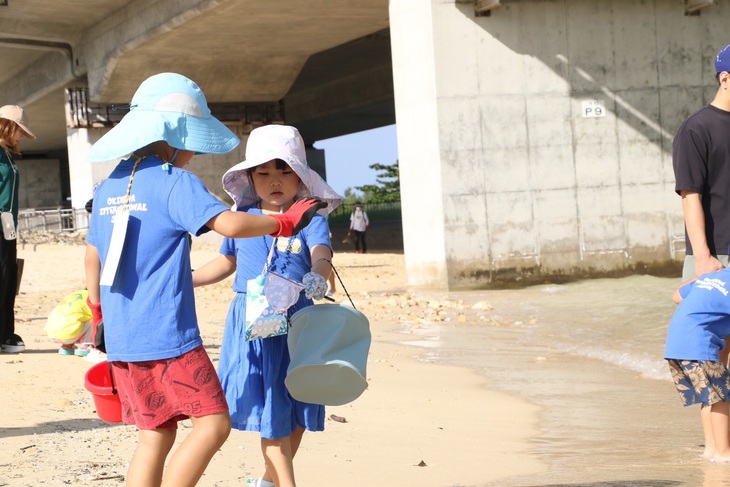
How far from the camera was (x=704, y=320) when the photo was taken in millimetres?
4836

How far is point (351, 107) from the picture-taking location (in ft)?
129

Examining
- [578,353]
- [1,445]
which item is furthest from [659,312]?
[1,445]

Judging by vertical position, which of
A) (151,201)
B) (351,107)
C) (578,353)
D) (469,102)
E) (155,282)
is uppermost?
(351,107)

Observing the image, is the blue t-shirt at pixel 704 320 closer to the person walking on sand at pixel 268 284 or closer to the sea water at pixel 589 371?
the sea water at pixel 589 371

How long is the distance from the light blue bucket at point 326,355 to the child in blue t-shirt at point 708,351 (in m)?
1.70

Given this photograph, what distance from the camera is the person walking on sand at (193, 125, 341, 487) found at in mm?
4023

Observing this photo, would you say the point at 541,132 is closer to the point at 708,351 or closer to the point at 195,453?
the point at 708,351

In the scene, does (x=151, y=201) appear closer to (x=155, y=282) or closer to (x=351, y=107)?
→ (x=155, y=282)

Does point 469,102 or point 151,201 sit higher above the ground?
point 469,102

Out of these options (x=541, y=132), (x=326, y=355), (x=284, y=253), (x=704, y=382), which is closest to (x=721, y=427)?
(x=704, y=382)

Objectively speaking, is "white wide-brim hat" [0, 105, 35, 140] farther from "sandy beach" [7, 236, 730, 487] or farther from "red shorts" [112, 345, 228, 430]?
"red shorts" [112, 345, 228, 430]

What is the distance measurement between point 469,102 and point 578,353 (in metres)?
7.58

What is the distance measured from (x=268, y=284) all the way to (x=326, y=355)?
0.35 metres

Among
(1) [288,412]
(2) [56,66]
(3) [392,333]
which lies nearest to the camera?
(1) [288,412]
